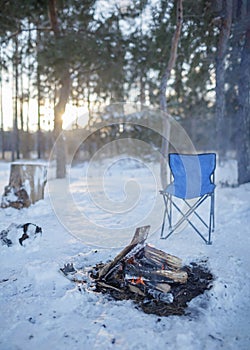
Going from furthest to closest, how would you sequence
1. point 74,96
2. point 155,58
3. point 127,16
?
point 74,96 < point 127,16 < point 155,58

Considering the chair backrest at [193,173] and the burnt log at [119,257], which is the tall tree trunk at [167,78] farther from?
the burnt log at [119,257]

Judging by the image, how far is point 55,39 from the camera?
25.5 feet

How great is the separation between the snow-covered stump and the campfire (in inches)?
108

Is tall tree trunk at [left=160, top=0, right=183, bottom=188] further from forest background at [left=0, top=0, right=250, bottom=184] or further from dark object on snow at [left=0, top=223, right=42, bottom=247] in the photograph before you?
dark object on snow at [left=0, top=223, right=42, bottom=247]

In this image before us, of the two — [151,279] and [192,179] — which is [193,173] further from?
[151,279]

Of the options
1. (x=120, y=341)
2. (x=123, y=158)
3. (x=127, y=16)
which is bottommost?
(x=120, y=341)

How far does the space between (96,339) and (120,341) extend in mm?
149

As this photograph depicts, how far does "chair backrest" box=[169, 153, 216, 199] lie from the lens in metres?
3.46

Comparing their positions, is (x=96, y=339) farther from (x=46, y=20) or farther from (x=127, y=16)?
(x=46, y=20)

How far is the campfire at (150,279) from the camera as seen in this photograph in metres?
2.02

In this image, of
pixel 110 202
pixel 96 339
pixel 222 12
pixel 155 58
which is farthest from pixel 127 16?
pixel 96 339

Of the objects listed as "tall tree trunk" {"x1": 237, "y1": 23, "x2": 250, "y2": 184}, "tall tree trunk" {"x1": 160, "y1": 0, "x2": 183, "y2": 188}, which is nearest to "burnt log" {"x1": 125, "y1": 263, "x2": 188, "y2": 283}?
"tall tree trunk" {"x1": 160, "y1": 0, "x2": 183, "y2": 188}

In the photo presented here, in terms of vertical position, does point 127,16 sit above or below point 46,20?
below

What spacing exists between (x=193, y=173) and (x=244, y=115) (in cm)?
365
